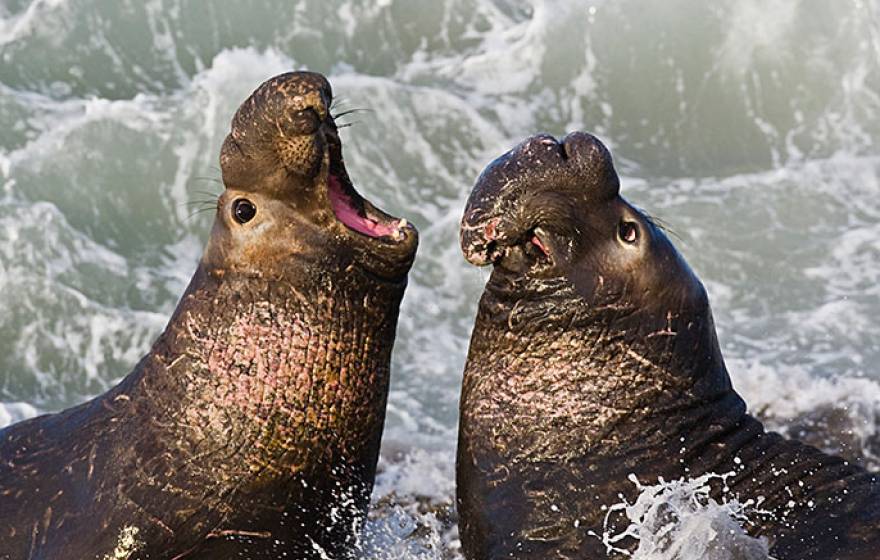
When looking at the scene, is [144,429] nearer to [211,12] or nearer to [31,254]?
[31,254]

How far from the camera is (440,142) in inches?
624

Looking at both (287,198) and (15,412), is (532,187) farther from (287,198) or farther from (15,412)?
(15,412)

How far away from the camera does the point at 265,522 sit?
694 cm

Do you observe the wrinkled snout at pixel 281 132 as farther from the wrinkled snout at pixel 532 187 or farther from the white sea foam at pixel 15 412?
the white sea foam at pixel 15 412

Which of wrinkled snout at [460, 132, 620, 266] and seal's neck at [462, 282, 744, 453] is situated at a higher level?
wrinkled snout at [460, 132, 620, 266]

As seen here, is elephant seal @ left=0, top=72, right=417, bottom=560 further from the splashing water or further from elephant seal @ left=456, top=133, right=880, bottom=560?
the splashing water

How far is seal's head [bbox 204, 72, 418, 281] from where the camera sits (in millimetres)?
7039

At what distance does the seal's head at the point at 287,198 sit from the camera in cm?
704

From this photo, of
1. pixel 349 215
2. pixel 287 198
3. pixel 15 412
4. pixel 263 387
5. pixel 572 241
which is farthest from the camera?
pixel 15 412

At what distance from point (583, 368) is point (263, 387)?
1.42 m

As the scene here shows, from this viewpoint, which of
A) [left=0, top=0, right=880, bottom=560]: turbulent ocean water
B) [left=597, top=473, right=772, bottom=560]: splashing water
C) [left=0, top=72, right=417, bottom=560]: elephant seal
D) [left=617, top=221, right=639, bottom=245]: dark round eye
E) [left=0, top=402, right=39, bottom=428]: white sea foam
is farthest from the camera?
[left=0, top=0, right=880, bottom=560]: turbulent ocean water

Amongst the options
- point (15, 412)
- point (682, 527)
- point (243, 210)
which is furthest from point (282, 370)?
point (15, 412)

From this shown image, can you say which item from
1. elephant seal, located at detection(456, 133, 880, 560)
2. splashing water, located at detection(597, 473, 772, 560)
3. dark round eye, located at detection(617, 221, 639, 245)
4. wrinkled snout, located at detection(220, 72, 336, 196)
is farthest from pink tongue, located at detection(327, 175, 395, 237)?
splashing water, located at detection(597, 473, 772, 560)

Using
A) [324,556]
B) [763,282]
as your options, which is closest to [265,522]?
[324,556]
